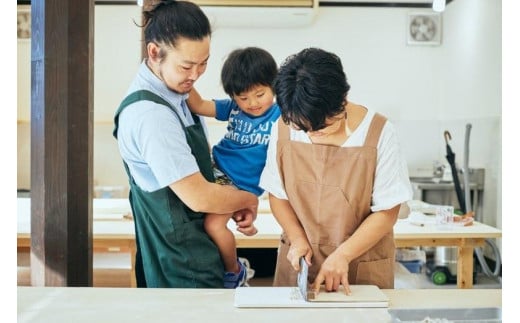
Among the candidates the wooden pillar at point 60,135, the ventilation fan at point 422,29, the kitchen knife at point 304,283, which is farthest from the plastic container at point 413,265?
the wooden pillar at point 60,135

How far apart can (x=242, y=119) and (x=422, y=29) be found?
4.68 metres

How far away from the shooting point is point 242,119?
1.85 meters

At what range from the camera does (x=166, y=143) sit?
141 cm

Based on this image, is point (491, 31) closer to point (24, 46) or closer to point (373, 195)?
point (373, 195)

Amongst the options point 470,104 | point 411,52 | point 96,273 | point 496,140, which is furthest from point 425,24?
point 96,273

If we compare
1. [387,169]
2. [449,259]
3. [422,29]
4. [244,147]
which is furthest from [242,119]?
[422,29]

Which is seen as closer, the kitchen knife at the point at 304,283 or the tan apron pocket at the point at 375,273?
the kitchen knife at the point at 304,283

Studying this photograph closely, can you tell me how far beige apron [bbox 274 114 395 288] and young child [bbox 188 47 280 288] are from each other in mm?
173

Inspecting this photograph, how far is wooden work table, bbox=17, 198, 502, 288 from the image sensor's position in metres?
2.84

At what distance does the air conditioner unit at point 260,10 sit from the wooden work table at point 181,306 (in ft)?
12.6

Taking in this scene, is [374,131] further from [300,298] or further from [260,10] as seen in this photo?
[260,10]

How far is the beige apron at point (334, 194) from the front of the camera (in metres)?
1.54

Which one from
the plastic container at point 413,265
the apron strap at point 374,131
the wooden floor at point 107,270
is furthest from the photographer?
the plastic container at point 413,265

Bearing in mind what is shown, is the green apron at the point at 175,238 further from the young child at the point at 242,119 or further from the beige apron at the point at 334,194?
the beige apron at the point at 334,194
